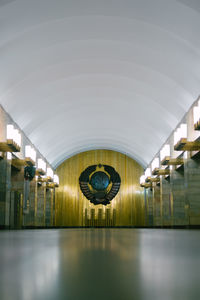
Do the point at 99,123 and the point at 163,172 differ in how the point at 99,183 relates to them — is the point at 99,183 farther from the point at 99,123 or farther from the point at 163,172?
the point at 163,172

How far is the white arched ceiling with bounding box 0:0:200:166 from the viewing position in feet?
32.4

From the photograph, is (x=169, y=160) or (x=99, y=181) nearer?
(x=169, y=160)

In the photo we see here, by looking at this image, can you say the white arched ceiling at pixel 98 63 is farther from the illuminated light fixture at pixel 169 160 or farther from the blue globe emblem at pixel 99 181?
the blue globe emblem at pixel 99 181

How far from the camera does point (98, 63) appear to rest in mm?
14367

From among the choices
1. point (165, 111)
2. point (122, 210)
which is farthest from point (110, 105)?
point (122, 210)

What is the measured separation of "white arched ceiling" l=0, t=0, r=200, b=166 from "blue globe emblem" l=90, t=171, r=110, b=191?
7724 mm

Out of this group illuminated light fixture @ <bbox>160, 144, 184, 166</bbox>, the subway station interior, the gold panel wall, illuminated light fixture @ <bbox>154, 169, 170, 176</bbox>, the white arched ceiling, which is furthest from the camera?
the gold panel wall

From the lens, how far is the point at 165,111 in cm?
1688

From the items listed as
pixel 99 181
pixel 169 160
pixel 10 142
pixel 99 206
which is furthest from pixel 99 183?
pixel 10 142

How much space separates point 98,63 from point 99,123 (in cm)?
932

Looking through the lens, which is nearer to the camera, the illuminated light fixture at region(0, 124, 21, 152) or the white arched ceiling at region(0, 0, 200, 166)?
the white arched ceiling at region(0, 0, 200, 166)

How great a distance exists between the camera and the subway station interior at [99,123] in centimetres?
131

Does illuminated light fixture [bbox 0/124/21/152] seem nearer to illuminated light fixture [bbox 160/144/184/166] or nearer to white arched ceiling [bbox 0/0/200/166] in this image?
white arched ceiling [bbox 0/0/200/166]

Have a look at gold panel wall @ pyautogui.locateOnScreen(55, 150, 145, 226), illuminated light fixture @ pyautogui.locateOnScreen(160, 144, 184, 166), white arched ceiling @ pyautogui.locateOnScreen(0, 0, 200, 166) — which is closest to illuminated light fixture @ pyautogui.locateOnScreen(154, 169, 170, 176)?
illuminated light fixture @ pyautogui.locateOnScreen(160, 144, 184, 166)
